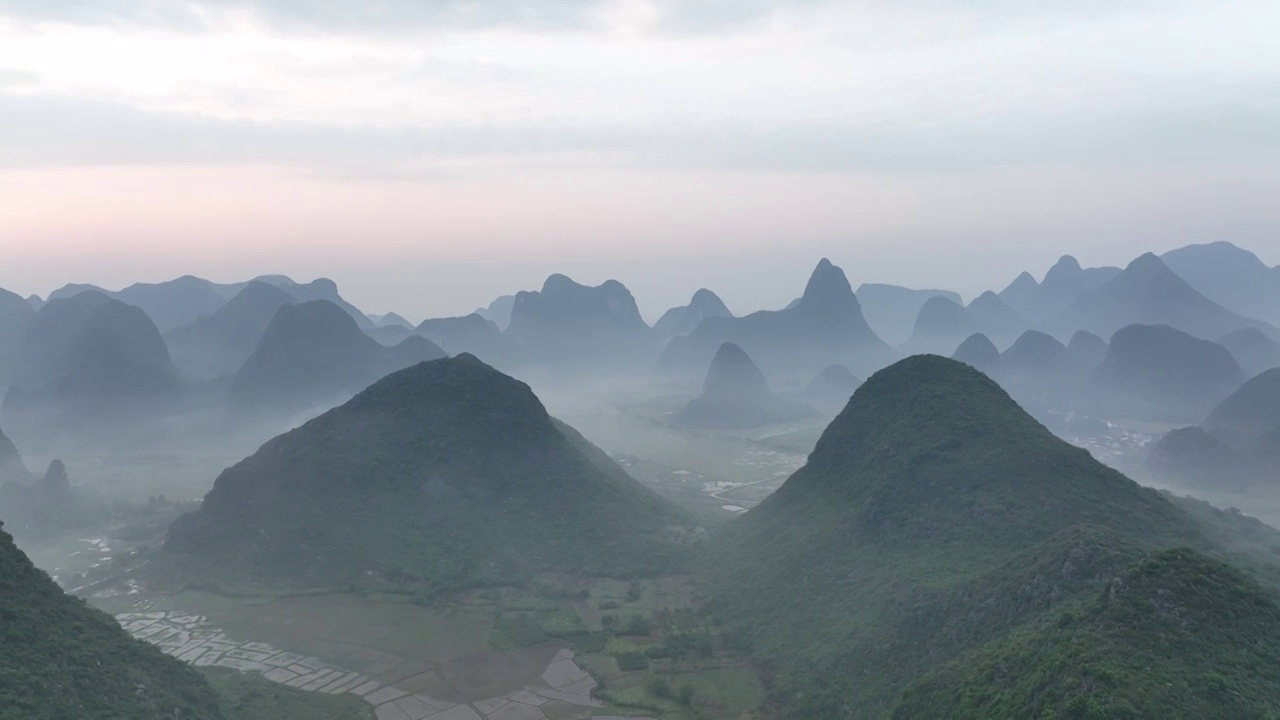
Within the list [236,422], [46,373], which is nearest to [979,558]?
[236,422]

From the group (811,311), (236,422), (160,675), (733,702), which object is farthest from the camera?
(811,311)

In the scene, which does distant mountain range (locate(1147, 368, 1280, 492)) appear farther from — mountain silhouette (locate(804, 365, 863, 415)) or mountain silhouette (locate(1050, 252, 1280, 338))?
mountain silhouette (locate(1050, 252, 1280, 338))

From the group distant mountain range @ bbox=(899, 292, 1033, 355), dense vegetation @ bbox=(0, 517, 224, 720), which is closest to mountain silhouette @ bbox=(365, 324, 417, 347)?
distant mountain range @ bbox=(899, 292, 1033, 355)

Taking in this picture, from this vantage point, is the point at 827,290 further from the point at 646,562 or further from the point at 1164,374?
the point at 646,562

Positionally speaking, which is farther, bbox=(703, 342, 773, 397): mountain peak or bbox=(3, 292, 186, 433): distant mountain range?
bbox=(703, 342, 773, 397): mountain peak

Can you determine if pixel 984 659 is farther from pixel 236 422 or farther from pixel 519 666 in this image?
pixel 236 422
